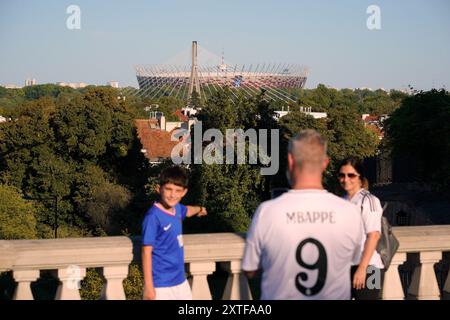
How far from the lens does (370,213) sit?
716cm

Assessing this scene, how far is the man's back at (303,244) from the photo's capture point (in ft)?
16.6

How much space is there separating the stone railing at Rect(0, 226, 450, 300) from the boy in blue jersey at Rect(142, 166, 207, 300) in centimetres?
35

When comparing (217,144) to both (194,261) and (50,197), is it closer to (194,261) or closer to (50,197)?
(50,197)

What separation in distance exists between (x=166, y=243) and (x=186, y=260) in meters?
0.55

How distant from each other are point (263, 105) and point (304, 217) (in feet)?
158

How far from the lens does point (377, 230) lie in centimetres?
712

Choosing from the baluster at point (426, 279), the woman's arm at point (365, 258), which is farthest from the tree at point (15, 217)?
the woman's arm at point (365, 258)

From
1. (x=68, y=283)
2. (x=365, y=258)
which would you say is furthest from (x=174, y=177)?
(x=365, y=258)

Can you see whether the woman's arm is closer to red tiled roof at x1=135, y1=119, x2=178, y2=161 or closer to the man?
the man

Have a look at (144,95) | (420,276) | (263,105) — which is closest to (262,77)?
(144,95)

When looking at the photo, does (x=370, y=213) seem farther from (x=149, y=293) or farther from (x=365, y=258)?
(x=149, y=293)

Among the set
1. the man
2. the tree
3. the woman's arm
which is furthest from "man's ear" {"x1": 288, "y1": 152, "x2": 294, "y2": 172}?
the tree

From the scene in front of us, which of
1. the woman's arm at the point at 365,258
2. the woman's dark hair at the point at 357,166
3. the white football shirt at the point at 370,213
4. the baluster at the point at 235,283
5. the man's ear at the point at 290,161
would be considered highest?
the man's ear at the point at 290,161

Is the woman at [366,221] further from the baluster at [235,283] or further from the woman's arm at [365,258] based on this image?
the baluster at [235,283]
